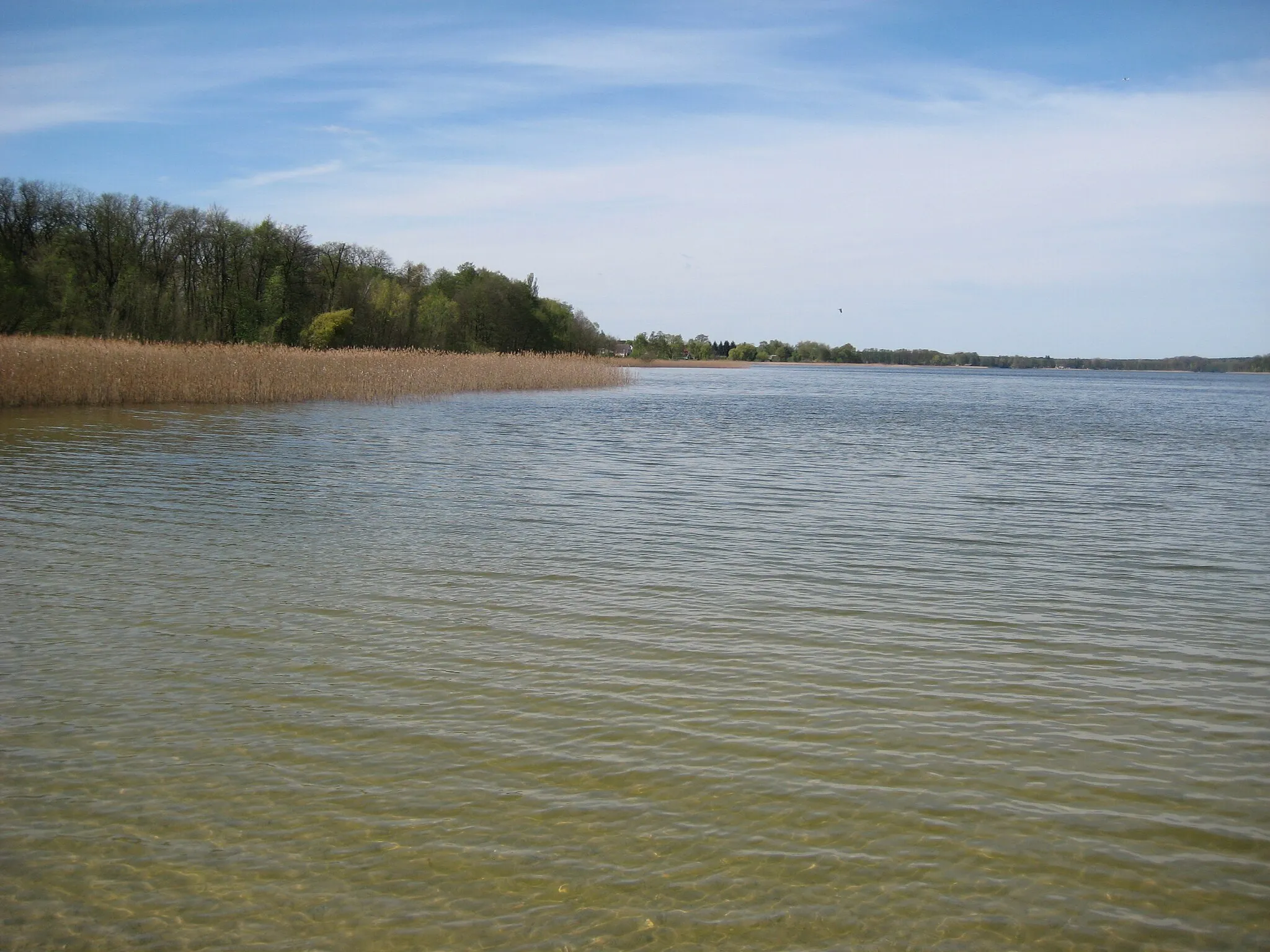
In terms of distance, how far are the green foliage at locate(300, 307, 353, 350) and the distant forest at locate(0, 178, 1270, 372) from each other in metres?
0.09

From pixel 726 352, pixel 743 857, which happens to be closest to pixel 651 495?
pixel 743 857

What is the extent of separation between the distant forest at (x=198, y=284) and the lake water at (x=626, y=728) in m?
34.9

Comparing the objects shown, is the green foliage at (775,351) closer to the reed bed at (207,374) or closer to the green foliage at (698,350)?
the green foliage at (698,350)

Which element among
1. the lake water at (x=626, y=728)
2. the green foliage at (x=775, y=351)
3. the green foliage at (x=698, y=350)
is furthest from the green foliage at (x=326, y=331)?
the green foliage at (x=775, y=351)

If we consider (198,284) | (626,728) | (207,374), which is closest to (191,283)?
(198,284)

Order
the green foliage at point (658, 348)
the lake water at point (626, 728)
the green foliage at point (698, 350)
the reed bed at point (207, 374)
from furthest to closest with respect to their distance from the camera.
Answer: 1. the green foliage at point (698, 350)
2. the green foliage at point (658, 348)
3. the reed bed at point (207, 374)
4. the lake water at point (626, 728)

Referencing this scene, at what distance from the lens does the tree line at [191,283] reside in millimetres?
41875

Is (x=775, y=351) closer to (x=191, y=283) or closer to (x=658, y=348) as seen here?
(x=658, y=348)

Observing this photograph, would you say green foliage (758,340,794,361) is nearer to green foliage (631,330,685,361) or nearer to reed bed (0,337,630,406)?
green foliage (631,330,685,361)

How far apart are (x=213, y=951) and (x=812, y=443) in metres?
19.7

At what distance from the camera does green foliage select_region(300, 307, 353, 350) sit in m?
51.8

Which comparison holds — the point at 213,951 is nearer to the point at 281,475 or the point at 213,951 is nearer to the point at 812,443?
the point at 281,475

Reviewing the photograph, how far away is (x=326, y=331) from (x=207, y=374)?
84.3ft

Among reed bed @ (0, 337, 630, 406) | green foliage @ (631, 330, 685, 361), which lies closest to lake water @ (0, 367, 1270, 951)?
reed bed @ (0, 337, 630, 406)
